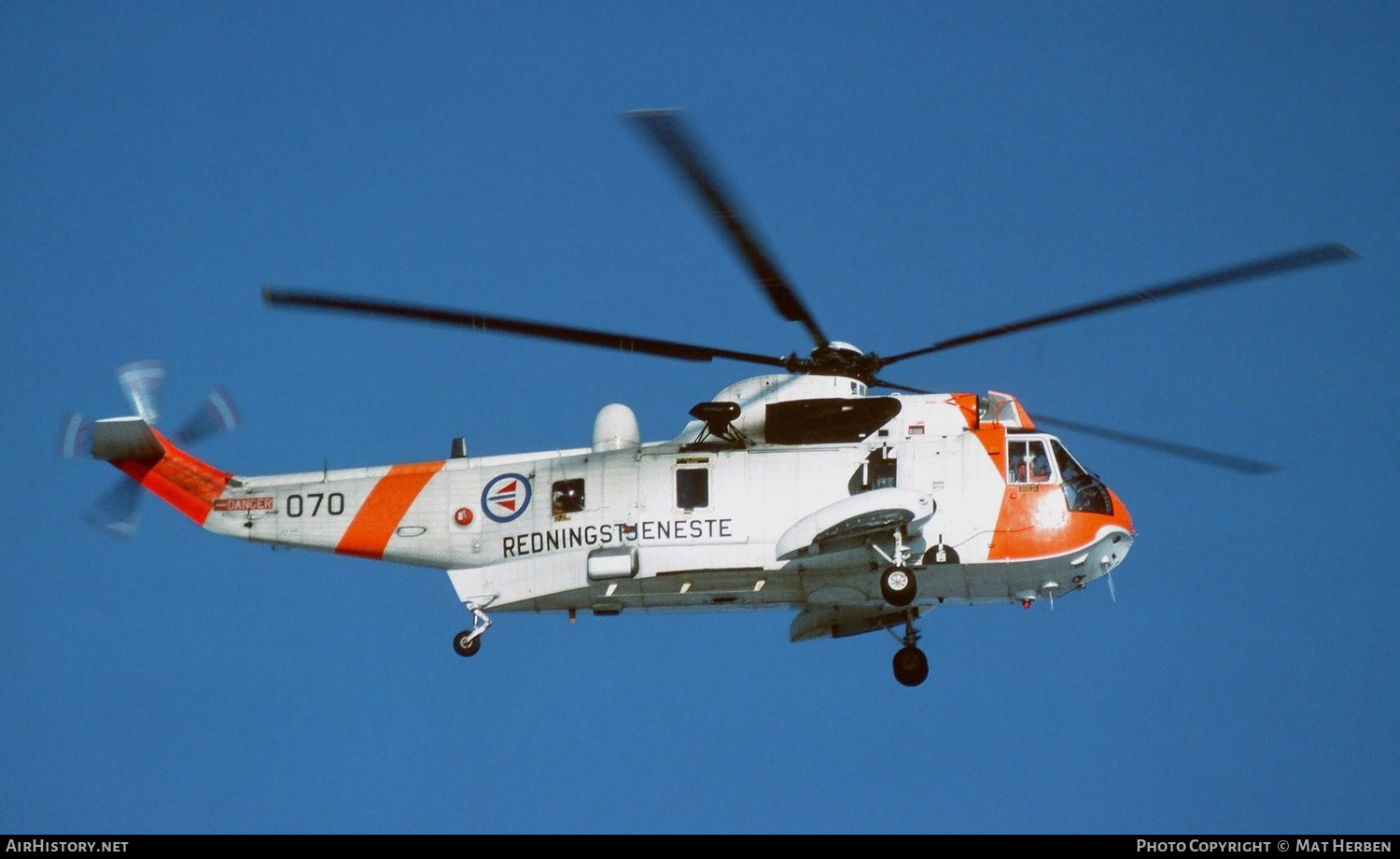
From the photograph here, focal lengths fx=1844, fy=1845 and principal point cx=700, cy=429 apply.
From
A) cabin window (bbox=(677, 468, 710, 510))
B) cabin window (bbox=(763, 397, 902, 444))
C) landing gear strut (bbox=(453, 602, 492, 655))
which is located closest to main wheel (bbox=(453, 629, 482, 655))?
landing gear strut (bbox=(453, 602, 492, 655))

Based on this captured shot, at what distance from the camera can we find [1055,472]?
21734 mm

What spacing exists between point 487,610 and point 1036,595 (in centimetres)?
664

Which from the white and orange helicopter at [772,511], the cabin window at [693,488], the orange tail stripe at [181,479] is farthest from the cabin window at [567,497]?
the orange tail stripe at [181,479]

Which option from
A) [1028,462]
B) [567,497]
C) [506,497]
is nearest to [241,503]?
[506,497]

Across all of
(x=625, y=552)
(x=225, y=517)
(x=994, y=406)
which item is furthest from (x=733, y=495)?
(x=225, y=517)

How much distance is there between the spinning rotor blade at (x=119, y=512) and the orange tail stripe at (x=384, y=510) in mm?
2807

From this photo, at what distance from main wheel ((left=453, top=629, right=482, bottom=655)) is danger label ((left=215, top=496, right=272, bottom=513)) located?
3.08 meters

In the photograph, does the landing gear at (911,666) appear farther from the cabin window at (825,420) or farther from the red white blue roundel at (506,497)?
the red white blue roundel at (506,497)

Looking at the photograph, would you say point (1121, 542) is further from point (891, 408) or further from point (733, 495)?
point (733, 495)

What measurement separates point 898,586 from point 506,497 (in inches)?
196

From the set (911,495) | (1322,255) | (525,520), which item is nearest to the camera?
(1322,255)

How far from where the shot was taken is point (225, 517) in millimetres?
23438

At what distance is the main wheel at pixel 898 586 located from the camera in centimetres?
2122

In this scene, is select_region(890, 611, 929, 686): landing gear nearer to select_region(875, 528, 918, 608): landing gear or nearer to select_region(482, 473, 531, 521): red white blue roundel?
select_region(875, 528, 918, 608): landing gear
